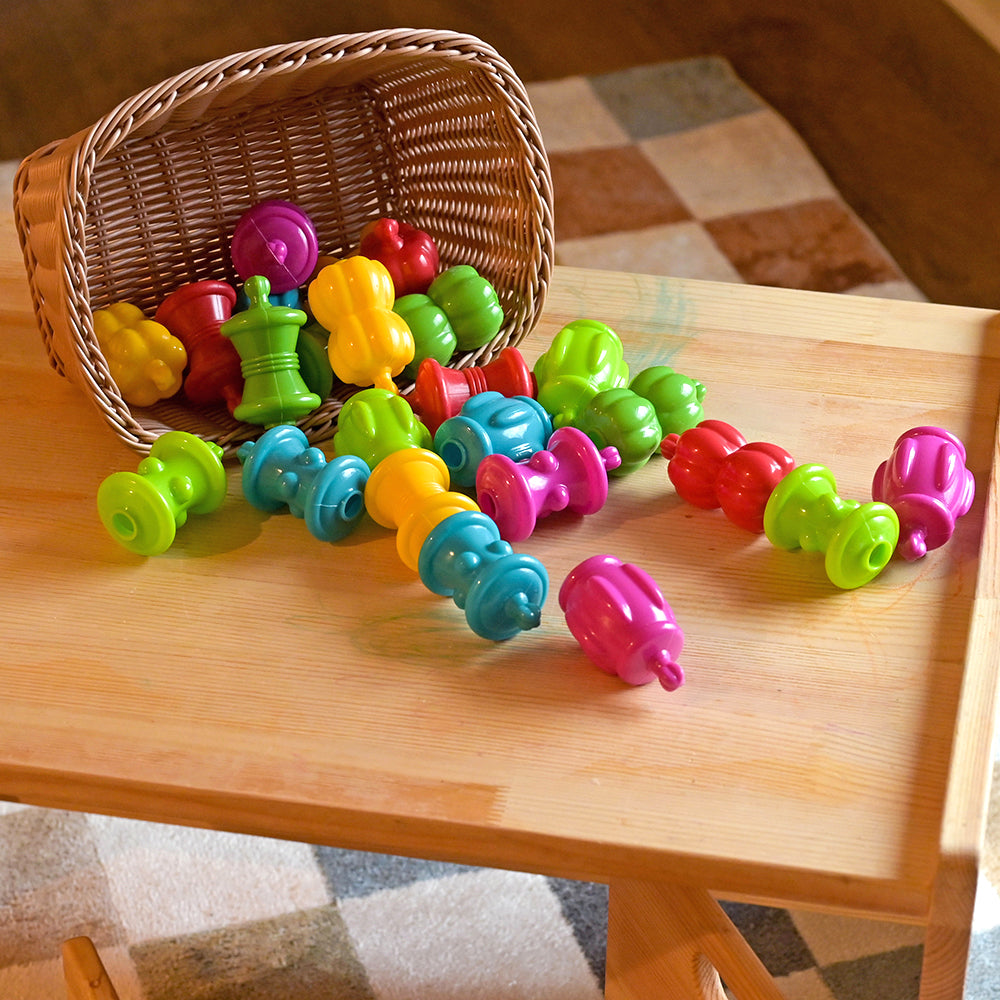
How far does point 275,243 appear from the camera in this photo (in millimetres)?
909

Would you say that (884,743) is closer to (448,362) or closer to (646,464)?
(646,464)

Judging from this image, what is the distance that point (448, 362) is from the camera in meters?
0.93

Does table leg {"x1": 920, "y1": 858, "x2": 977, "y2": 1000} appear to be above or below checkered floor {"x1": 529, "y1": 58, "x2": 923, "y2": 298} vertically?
above

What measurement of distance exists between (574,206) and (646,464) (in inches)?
43.7

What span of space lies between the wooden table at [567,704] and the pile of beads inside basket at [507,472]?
24mm

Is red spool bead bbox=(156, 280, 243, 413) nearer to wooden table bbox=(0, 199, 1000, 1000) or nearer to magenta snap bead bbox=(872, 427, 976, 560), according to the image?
wooden table bbox=(0, 199, 1000, 1000)

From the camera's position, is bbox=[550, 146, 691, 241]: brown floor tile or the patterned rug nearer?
the patterned rug

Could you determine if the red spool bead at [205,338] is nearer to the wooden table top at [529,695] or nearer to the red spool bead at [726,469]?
the wooden table top at [529,695]

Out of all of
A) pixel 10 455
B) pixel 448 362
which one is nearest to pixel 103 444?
pixel 10 455

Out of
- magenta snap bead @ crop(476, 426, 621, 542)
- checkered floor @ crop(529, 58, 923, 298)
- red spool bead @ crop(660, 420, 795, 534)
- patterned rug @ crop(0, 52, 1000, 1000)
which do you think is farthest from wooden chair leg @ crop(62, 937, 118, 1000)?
checkered floor @ crop(529, 58, 923, 298)

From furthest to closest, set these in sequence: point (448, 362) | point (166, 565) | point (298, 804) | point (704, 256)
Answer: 1. point (704, 256)
2. point (448, 362)
3. point (166, 565)
4. point (298, 804)

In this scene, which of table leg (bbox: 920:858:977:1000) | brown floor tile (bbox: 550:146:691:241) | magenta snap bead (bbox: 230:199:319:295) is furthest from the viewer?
brown floor tile (bbox: 550:146:691:241)

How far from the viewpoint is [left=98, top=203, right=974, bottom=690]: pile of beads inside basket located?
0.68 meters

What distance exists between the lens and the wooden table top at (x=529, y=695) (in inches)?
23.6
